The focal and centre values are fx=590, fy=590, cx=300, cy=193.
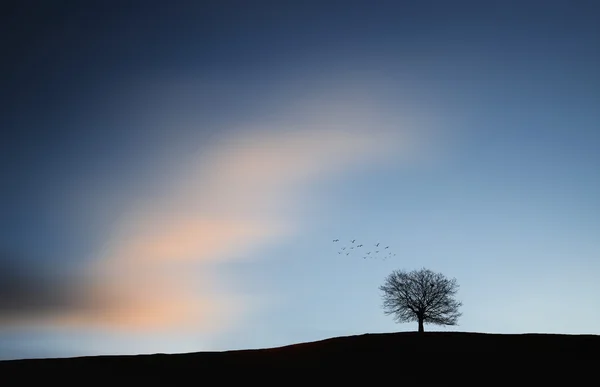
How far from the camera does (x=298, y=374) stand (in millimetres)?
39406

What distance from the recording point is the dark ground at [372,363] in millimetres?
37656

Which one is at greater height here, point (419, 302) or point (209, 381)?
point (419, 302)

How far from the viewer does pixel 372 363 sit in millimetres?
42000

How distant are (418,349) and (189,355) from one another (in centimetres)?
1822

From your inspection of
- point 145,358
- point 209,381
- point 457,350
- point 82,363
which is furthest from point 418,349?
point 82,363

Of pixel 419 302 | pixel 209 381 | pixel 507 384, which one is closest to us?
pixel 507 384

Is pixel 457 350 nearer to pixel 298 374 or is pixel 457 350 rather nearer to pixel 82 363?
pixel 298 374

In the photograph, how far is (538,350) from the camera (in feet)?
144

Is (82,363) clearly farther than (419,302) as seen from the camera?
No

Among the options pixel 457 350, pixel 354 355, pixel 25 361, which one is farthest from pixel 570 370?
pixel 25 361

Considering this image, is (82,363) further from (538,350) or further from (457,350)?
(538,350)

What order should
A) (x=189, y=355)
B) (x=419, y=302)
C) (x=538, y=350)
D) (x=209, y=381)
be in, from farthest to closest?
(x=419, y=302) < (x=189, y=355) < (x=538, y=350) < (x=209, y=381)

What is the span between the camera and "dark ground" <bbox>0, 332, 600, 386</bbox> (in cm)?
3766

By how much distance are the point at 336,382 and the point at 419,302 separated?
122ft
